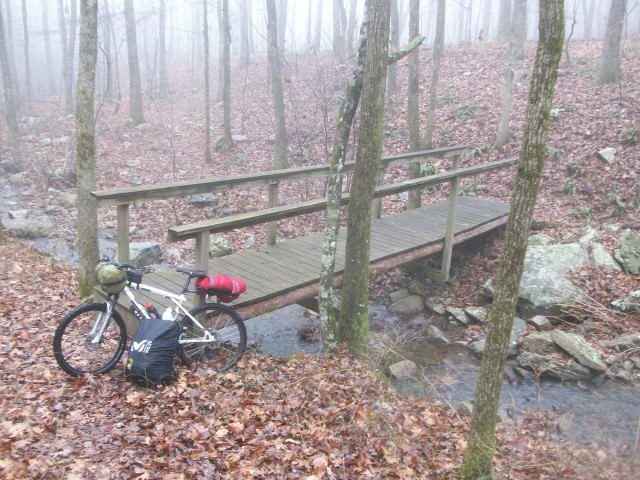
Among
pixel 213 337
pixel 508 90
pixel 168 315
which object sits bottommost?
pixel 213 337

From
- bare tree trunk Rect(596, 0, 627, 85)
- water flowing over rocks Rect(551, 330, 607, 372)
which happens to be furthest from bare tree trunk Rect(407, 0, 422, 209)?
bare tree trunk Rect(596, 0, 627, 85)

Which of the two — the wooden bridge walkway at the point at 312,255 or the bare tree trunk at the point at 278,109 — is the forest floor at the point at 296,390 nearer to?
the wooden bridge walkway at the point at 312,255

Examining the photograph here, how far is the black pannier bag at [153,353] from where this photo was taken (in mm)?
4793

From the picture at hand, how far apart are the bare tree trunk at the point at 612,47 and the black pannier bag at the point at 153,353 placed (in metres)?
14.3

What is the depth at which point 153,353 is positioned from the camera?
4816 millimetres

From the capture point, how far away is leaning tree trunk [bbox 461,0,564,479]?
3.26m

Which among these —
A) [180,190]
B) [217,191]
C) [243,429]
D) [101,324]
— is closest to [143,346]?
[101,324]

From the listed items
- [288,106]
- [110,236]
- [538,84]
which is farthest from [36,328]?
[288,106]

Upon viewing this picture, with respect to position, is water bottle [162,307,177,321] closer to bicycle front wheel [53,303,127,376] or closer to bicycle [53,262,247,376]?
bicycle [53,262,247,376]

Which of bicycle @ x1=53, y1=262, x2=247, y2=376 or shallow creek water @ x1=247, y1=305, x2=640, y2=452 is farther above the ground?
bicycle @ x1=53, y1=262, x2=247, y2=376

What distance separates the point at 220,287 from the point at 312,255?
265 centimetres

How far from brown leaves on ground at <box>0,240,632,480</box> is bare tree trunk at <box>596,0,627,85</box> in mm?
12469

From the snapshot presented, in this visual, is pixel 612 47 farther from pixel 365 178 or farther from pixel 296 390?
pixel 296 390

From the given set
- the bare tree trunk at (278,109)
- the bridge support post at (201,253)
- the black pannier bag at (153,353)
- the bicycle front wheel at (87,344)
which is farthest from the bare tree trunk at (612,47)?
the bicycle front wheel at (87,344)
